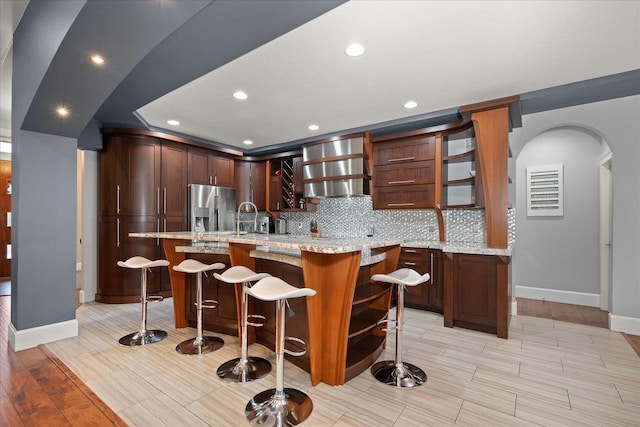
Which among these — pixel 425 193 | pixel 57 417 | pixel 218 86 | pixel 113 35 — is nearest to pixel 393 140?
pixel 425 193

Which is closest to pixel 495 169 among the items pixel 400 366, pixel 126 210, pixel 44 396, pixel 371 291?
pixel 371 291

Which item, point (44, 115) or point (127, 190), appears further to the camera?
point (127, 190)

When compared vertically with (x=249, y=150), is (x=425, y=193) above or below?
below

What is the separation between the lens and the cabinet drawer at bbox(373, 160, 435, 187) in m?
4.10

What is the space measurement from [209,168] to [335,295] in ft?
13.2

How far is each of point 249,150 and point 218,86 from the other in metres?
3.08

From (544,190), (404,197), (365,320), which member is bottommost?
(365,320)

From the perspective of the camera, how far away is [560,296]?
459 centimetres

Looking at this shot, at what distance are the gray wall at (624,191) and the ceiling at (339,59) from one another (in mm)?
221

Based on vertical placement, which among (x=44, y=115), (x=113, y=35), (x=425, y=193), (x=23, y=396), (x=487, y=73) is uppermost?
(x=487, y=73)

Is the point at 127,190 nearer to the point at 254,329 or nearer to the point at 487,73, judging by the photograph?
the point at 254,329

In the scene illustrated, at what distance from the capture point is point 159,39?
5.63 ft

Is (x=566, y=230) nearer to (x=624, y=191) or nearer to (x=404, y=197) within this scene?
(x=624, y=191)

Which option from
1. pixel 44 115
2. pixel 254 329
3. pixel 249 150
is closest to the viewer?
pixel 44 115
